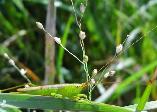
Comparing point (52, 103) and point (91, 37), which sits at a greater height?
point (91, 37)

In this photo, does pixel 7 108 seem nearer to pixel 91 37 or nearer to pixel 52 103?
pixel 52 103

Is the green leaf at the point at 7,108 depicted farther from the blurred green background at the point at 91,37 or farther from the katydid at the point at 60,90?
the blurred green background at the point at 91,37

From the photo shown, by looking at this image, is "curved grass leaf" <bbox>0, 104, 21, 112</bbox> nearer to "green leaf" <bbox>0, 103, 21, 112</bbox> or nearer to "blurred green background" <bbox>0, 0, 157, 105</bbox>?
"green leaf" <bbox>0, 103, 21, 112</bbox>

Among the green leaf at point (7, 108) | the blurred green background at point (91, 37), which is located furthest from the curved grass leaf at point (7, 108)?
the blurred green background at point (91, 37)

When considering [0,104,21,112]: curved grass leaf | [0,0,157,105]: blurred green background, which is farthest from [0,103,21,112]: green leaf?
[0,0,157,105]: blurred green background

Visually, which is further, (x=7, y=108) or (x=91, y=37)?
(x=91, y=37)

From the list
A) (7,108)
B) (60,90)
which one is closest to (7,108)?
(7,108)

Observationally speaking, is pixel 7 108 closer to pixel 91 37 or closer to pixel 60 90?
pixel 60 90

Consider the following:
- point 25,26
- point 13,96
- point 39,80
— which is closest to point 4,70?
point 39,80
